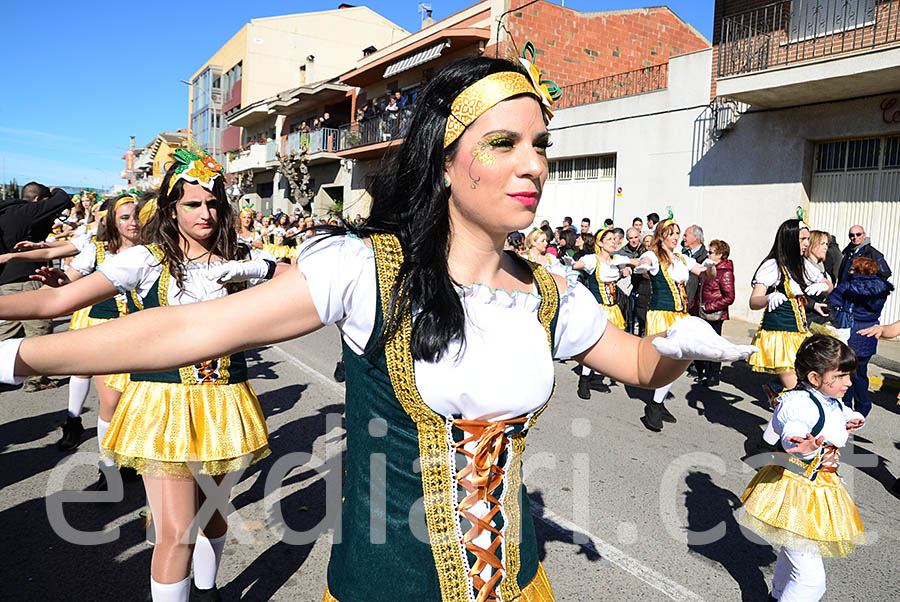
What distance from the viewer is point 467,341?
1.66m

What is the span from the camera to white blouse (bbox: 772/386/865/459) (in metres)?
3.34

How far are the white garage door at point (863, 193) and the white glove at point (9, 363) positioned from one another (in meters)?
13.5

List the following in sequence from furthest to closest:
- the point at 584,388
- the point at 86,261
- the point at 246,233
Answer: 1. the point at 246,233
2. the point at 584,388
3. the point at 86,261

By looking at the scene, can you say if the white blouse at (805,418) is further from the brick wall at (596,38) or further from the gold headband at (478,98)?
the brick wall at (596,38)

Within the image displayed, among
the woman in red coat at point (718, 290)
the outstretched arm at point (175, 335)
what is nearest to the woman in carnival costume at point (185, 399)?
the outstretched arm at point (175, 335)

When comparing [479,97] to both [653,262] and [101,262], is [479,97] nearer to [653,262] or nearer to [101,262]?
[101,262]

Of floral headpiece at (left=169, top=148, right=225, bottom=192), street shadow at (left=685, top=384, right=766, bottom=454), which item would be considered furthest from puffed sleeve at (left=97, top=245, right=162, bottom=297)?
street shadow at (left=685, top=384, right=766, bottom=454)

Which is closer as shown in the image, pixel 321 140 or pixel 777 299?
pixel 777 299

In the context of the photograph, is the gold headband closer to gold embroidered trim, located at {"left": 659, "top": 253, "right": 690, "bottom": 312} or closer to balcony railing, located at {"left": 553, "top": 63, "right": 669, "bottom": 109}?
gold embroidered trim, located at {"left": 659, "top": 253, "right": 690, "bottom": 312}

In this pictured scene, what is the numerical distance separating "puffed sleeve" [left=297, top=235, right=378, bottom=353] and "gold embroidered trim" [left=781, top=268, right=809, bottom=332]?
6049mm

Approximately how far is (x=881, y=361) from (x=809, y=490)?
7962mm

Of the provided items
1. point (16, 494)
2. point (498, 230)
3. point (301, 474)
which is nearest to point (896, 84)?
point (301, 474)

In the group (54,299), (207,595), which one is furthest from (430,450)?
(207,595)

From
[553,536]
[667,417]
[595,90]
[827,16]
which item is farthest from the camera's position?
[595,90]
